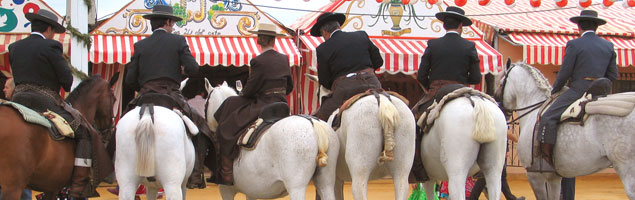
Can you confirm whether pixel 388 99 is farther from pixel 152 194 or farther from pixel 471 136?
pixel 152 194

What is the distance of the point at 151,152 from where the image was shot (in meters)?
6.22

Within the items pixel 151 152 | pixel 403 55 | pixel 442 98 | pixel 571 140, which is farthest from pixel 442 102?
pixel 403 55

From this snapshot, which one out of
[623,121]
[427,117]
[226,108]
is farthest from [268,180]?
[623,121]

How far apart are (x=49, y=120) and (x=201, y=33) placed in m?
7.07

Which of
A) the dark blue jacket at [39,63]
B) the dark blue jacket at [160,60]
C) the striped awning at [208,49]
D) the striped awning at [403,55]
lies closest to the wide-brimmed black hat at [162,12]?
the dark blue jacket at [160,60]

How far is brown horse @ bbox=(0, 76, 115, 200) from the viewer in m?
6.48

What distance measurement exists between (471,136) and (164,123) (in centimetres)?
272

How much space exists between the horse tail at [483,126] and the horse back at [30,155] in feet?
12.3

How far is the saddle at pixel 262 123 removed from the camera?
6.93 metres

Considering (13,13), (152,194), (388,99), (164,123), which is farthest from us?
(13,13)

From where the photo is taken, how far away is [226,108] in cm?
748

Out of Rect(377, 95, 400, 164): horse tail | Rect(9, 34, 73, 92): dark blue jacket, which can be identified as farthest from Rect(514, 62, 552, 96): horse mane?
Rect(9, 34, 73, 92): dark blue jacket

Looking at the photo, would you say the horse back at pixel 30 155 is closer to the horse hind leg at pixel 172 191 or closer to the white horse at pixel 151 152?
the white horse at pixel 151 152

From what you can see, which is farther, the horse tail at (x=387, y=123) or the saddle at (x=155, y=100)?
the saddle at (x=155, y=100)
